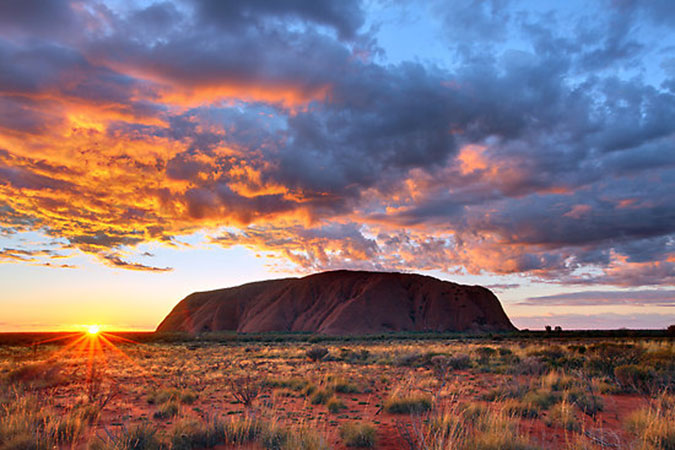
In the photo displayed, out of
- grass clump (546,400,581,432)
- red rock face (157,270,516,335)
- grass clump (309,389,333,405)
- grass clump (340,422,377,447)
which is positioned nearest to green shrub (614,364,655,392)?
grass clump (546,400,581,432)

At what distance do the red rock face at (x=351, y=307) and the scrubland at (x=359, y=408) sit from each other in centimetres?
7388

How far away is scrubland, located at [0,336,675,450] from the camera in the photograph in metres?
6.84

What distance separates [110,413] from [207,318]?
110 metres

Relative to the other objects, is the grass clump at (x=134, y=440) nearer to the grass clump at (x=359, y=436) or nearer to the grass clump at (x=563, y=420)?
the grass clump at (x=359, y=436)

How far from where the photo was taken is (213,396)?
13.4 meters

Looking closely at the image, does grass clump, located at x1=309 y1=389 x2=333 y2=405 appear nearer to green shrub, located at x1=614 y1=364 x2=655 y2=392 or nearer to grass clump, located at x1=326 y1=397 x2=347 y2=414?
grass clump, located at x1=326 y1=397 x2=347 y2=414

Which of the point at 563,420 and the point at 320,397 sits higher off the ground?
the point at 563,420

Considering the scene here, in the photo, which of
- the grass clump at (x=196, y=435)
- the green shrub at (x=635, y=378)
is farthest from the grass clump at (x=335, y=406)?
the green shrub at (x=635, y=378)

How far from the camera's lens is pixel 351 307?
9781cm

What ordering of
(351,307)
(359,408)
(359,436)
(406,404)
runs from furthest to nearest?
1. (351,307)
2. (359,408)
3. (406,404)
4. (359,436)

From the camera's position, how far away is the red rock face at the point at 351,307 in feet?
318

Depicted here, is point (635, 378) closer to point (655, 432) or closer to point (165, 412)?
point (655, 432)

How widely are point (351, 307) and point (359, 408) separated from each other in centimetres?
8772

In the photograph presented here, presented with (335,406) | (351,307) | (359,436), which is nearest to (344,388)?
(335,406)
